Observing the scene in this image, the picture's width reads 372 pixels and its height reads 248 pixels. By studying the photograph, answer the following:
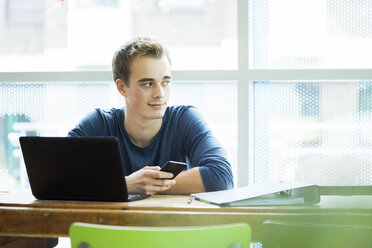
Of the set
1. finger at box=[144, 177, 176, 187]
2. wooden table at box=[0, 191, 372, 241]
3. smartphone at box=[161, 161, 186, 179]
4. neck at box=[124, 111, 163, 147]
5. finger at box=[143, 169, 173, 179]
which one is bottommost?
wooden table at box=[0, 191, 372, 241]

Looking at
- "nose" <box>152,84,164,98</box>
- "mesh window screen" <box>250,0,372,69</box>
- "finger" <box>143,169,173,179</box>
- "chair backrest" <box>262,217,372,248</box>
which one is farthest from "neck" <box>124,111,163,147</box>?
"chair backrest" <box>262,217,372,248</box>

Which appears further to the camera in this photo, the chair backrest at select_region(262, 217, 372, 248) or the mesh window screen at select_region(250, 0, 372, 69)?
the mesh window screen at select_region(250, 0, 372, 69)

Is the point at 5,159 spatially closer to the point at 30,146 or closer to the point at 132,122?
the point at 132,122

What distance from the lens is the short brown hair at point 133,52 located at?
2.13 m

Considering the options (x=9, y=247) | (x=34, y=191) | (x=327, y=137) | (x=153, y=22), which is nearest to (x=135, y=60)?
(x=153, y=22)

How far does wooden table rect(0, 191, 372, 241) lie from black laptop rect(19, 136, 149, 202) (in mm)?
71

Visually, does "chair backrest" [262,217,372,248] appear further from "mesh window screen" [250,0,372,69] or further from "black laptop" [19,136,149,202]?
"mesh window screen" [250,0,372,69]

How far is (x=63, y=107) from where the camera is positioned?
2.79m

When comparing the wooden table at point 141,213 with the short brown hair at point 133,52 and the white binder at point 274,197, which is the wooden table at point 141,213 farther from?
the short brown hair at point 133,52

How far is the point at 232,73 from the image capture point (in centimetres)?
262

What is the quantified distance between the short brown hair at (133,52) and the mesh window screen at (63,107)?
509mm

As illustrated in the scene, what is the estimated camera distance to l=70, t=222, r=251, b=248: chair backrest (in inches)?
37.3

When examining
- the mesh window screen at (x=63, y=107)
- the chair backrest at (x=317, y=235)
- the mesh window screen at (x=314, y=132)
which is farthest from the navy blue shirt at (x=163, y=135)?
the chair backrest at (x=317, y=235)

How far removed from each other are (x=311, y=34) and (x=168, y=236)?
1.99 metres
